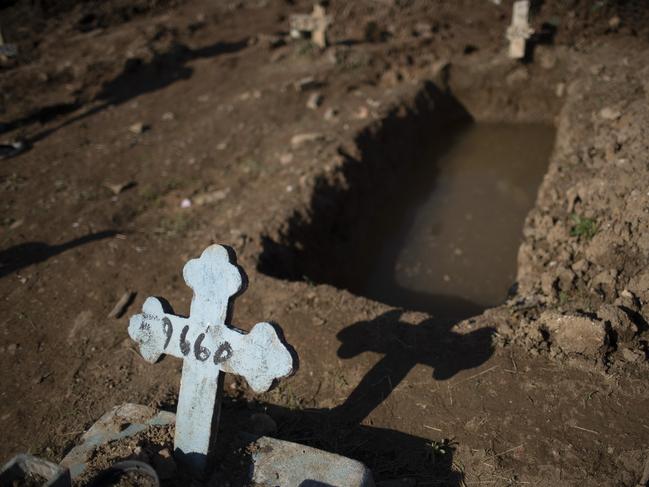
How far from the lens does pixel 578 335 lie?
3.51 m

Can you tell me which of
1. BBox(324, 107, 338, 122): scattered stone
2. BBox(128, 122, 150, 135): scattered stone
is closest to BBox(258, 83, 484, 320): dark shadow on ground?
BBox(324, 107, 338, 122): scattered stone

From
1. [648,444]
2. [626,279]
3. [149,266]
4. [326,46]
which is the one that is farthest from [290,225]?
[326,46]

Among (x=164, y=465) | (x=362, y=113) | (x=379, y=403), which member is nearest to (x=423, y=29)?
(x=362, y=113)

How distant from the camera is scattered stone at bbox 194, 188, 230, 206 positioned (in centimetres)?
594

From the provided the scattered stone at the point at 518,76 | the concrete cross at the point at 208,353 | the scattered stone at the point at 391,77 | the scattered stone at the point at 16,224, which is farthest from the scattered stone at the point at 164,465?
the scattered stone at the point at 518,76

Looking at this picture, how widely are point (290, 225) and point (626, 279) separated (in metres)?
2.95

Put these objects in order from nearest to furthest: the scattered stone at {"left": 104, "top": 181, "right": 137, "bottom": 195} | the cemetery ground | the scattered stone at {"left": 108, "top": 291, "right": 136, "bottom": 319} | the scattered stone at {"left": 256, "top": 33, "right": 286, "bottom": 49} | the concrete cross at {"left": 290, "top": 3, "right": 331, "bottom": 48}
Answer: the cemetery ground, the scattered stone at {"left": 108, "top": 291, "right": 136, "bottom": 319}, the scattered stone at {"left": 104, "top": 181, "right": 137, "bottom": 195}, the concrete cross at {"left": 290, "top": 3, "right": 331, "bottom": 48}, the scattered stone at {"left": 256, "top": 33, "right": 286, "bottom": 49}

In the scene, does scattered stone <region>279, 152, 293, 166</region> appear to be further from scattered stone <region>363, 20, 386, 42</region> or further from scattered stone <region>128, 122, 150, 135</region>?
scattered stone <region>363, 20, 386, 42</region>

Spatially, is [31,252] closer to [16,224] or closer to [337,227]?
[16,224]

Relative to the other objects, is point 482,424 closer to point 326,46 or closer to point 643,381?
point 643,381

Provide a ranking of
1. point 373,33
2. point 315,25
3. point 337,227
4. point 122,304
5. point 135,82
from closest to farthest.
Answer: point 122,304 < point 337,227 < point 135,82 < point 315,25 < point 373,33

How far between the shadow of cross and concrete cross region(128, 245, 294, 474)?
101 cm

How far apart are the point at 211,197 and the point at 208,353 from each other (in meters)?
3.41

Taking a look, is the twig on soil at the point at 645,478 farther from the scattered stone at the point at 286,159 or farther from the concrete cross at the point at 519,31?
the concrete cross at the point at 519,31
